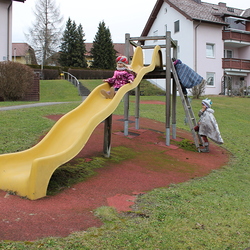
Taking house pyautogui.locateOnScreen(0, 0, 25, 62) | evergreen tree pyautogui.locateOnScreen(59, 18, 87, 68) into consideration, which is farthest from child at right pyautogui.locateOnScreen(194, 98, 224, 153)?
evergreen tree pyautogui.locateOnScreen(59, 18, 87, 68)

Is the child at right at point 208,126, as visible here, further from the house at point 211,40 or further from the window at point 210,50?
the window at point 210,50

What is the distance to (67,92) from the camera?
94.1 ft

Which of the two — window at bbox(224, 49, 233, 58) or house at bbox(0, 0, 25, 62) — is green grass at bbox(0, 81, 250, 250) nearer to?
house at bbox(0, 0, 25, 62)

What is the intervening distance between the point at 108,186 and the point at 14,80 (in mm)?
16077

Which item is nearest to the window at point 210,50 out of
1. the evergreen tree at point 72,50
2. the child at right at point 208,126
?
the child at right at point 208,126

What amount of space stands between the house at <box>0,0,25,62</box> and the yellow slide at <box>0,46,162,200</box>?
2087 centimetres

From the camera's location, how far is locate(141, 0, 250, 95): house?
98.4ft

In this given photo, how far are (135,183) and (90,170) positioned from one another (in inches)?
40.6

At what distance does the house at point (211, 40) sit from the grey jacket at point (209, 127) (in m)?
22.3

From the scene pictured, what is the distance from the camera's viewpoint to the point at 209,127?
28.1 feet

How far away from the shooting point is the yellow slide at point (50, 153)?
14.9 ft

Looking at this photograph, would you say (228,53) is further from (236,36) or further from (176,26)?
(176,26)

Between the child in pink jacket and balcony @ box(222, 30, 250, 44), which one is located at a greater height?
balcony @ box(222, 30, 250, 44)

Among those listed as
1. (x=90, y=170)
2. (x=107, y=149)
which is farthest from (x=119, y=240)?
(x=107, y=149)
